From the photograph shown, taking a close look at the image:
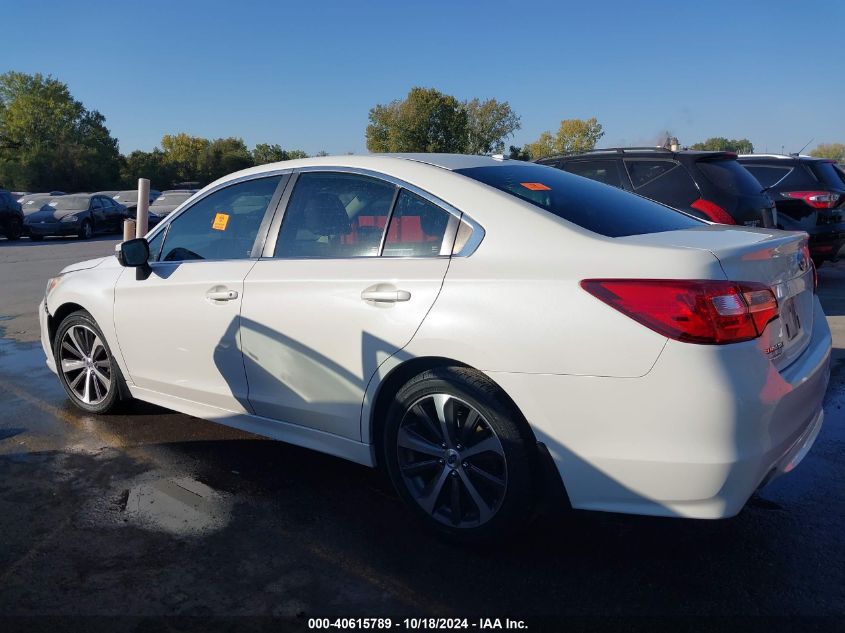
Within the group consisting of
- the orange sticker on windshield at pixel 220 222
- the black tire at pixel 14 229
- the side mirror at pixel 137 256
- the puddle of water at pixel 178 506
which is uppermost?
the orange sticker on windshield at pixel 220 222

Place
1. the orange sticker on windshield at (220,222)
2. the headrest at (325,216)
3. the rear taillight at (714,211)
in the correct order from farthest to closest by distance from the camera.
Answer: the rear taillight at (714,211) → the orange sticker on windshield at (220,222) → the headrest at (325,216)

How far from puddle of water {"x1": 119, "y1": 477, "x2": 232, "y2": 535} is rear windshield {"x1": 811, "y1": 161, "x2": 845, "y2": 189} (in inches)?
358

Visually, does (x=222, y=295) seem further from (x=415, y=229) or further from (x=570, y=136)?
(x=570, y=136)

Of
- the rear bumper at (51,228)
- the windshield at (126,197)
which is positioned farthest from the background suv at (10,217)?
the windshield at (126,197)

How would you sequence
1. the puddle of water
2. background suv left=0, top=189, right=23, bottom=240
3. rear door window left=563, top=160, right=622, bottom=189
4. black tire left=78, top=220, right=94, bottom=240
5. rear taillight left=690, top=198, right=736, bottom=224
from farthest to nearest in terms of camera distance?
black tire left=78, top=220, right=94, bottom=240 → background suv left=0, top=189, right=23, bottom=240 → rear door window left=563, top=160, right=622, bottom=189 → rear taillight left=690, top=198, right=736, bottom=224 → the puddle of water

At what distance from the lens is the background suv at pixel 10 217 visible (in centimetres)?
2241

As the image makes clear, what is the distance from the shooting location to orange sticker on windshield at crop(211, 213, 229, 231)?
4.12 metres

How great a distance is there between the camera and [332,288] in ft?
10.9

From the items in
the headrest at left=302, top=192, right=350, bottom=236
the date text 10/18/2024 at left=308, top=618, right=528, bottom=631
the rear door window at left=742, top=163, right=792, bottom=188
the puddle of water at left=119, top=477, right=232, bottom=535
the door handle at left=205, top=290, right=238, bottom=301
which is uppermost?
the rear door window at left=742, top=163, right=792, bottom=188

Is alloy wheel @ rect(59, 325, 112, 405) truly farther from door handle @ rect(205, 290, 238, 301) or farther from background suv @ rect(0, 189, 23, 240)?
background suv @ rect(0, 189, 23, 240)

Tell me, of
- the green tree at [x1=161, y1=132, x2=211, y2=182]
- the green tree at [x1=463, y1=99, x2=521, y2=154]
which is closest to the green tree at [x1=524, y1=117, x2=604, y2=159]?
the green tree at [x1=463, y1=99, x2=521, y2=154]

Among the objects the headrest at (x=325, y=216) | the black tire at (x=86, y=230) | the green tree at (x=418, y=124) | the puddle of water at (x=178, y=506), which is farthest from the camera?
the green tree at (x=418, y=124)

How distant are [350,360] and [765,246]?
5.69ft

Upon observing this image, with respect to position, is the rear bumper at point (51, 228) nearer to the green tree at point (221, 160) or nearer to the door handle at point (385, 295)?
the door handle at point (385, 295)
